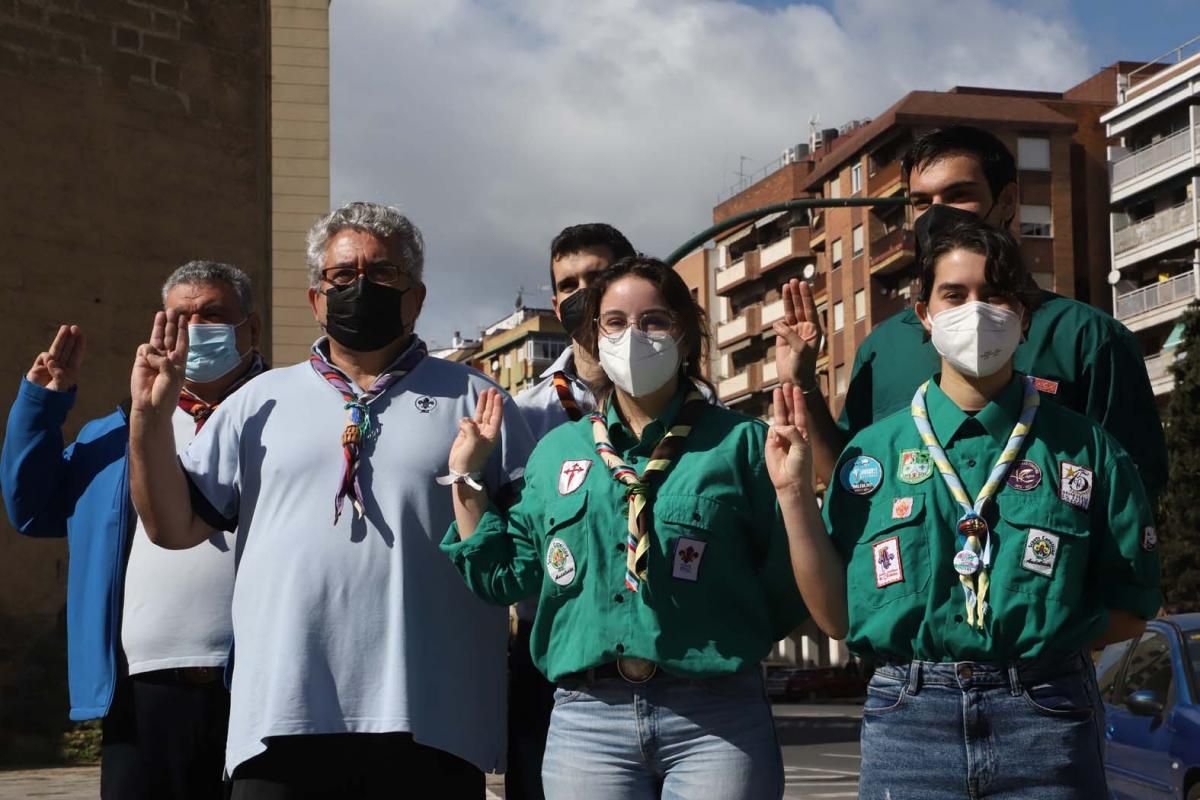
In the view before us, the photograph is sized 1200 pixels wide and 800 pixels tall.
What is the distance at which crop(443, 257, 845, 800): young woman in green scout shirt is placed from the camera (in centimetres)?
455

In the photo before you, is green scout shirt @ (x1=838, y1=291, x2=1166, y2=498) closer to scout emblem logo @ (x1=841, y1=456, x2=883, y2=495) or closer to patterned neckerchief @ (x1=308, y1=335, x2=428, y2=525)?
scout emblem logo @ (x1=841, y1=456, x2=883, y2=495)

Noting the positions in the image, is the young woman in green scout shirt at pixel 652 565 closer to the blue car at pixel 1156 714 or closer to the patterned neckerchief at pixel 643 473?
the patterned neckerchief at pixel 643 473

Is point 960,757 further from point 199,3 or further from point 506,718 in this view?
point 199,3

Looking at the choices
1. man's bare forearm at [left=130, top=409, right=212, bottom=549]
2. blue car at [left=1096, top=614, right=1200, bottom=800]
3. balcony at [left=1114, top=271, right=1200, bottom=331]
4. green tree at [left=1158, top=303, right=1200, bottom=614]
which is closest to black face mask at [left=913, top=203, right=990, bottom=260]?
man's bare forearm at [left=130, top=409, right=212, bottom=549]

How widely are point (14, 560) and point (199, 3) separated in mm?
6216

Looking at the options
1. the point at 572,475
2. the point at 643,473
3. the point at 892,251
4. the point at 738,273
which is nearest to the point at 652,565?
the point at 643,473

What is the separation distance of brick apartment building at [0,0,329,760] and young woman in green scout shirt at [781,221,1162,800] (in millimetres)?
16230

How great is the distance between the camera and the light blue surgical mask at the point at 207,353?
5910mm

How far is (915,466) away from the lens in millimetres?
4457

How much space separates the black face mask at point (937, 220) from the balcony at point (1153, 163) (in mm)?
63684

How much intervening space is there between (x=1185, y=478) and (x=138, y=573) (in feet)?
161

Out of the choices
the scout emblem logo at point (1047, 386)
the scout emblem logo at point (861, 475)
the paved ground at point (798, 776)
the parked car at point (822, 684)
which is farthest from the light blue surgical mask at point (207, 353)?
the parked car at point (822, 684)

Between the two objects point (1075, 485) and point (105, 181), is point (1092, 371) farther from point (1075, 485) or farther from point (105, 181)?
point (105, 181)

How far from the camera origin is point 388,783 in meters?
4.98
